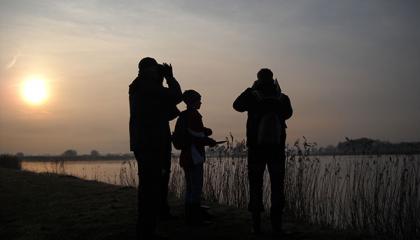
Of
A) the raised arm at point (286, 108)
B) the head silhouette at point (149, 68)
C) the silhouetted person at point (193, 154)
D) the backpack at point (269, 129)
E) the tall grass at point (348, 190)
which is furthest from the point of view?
the tall grass at point (348, 190)

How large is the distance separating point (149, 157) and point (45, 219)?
11.7 feet

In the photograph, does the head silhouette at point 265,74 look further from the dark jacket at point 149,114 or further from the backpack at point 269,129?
the dark jacket at point 149,114

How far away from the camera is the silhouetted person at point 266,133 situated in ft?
16.3

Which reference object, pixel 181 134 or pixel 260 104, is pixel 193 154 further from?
pixel 260 104

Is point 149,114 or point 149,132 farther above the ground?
point 149,114

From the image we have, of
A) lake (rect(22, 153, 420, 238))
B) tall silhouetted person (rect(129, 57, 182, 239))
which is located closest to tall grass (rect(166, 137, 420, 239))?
lake (rect(22, 153, 420, 238))

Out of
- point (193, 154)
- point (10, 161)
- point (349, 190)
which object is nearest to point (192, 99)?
point (193, 154)

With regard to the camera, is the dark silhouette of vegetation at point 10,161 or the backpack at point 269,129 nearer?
the backpack at point 269,129

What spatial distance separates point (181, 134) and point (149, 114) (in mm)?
1148

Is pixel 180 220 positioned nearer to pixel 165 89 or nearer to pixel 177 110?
pixel 177 110

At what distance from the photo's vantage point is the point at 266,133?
4930 mm

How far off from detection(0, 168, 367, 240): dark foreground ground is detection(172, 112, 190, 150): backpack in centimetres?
105

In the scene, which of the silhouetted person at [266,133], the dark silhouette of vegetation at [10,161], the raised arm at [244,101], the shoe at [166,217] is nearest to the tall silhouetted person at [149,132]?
the raised arm at [244,101]

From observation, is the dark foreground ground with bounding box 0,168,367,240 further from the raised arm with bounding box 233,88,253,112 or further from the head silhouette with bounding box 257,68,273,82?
the head silhouette with bounding box 257,68,273,82
